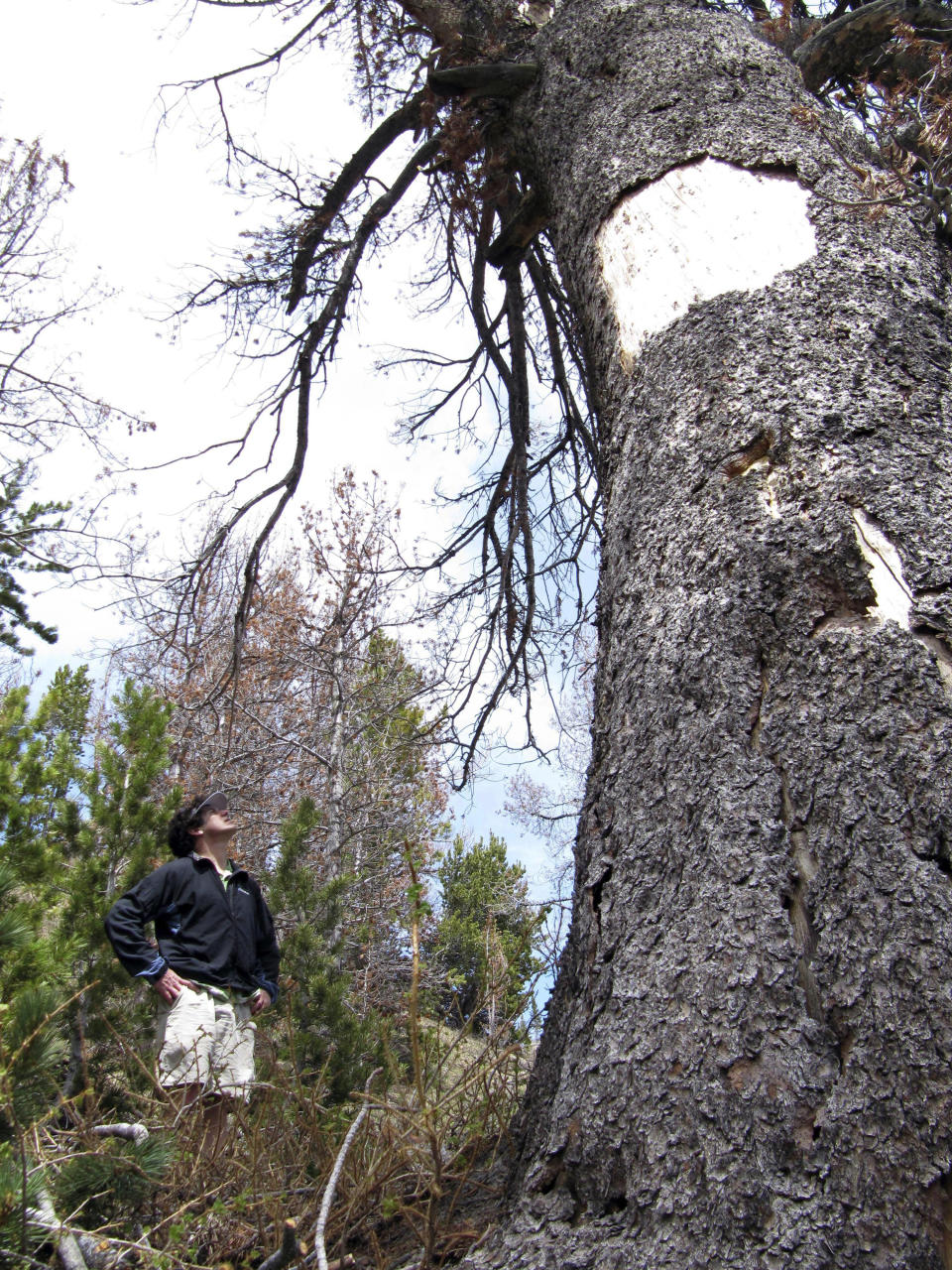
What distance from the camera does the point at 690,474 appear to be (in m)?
1.58

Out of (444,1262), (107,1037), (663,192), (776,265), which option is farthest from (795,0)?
(107,1037)

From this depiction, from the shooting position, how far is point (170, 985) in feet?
10.0

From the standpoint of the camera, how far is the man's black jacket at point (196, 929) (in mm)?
3074

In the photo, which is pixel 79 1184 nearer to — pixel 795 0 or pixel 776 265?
pixel 776 265

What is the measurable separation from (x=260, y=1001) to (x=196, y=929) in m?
0.40

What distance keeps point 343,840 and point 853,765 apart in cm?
833

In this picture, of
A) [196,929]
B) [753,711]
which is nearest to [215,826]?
[196,929]

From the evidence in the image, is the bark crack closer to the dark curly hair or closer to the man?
the man

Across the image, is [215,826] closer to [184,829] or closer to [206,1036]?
[184,829]

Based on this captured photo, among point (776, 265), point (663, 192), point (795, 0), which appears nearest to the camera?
point (776, 265)

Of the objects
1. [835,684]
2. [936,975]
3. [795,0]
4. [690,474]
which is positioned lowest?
[936,975]

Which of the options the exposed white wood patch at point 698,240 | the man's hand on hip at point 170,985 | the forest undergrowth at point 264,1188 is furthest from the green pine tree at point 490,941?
the exposed white wood patch at point 698,240

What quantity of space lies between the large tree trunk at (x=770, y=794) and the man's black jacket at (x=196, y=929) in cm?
209

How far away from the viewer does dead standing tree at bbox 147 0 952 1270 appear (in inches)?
37.9
